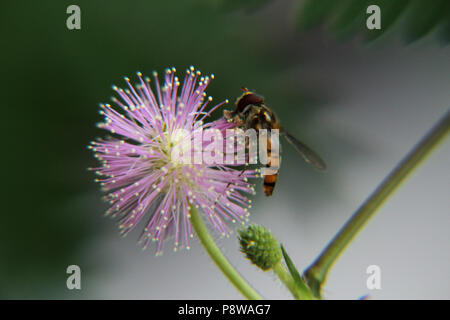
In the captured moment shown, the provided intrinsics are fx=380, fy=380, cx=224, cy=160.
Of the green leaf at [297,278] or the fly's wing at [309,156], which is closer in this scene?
the green leaf at [297,278]

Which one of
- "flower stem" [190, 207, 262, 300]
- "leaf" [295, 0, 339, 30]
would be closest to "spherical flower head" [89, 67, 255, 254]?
"flower stem" [190, 207, 262, 300]

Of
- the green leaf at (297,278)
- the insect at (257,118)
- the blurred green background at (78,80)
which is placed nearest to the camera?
the green leaf at (297,278)

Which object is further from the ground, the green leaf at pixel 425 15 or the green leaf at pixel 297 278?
the green leaf at pixel 425 15

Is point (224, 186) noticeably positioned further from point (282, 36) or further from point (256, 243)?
point (282, 36)

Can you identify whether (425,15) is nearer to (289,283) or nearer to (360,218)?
(360,218)

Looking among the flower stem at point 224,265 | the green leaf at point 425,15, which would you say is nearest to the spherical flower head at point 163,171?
the flower stem at point 224,265

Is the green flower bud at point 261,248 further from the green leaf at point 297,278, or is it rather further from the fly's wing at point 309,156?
the fly's wing at point 309,156
